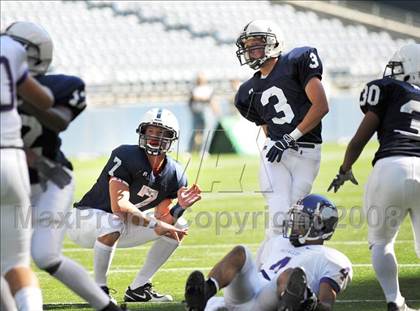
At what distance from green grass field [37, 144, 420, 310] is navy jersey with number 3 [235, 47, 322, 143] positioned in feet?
3.82

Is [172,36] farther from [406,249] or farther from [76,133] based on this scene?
[406,249]

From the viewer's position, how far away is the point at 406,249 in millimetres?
8336

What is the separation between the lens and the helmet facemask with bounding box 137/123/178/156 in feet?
21.2

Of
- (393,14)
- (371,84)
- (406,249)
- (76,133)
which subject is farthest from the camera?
(393,14)

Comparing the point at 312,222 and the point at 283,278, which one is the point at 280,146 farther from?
the point at 283,278

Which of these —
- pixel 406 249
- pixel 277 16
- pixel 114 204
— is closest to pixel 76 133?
pixel 277 16

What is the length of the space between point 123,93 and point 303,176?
15502 mm

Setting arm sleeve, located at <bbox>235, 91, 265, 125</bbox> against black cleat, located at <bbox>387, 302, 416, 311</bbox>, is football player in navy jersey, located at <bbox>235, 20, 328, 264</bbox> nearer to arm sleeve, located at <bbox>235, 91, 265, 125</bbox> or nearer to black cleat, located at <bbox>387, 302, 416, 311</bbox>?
arm sleeve, located at <bbox>235, 91, 265, 125</bbox>

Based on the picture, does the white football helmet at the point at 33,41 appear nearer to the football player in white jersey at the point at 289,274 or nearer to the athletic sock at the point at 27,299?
the athletic sock at the point at 27,299

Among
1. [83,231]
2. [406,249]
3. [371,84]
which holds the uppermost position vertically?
[371,84]

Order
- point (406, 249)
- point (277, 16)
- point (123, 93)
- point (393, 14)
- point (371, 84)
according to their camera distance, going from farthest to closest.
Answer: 1. point (277, 16)
2. point (393, 14)
3. point (123, 93)
4. point (406, 249)
5. point (371, 84)

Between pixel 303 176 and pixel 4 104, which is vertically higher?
pixel 4 104

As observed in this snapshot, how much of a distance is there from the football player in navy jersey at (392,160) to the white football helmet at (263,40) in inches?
45.2

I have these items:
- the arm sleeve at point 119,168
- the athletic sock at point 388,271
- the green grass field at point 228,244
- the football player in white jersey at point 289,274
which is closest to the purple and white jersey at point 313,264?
the football player in white jersey at point 289,274
